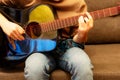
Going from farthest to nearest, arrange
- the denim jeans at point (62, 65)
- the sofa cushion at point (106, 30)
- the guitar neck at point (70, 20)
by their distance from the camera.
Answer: the sofa cushion at point (106, 30)
the guitar neck at point (70, 20)
the denim jeans at point (62, 65)

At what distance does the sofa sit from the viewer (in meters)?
1.38

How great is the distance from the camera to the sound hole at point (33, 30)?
4.71 feet

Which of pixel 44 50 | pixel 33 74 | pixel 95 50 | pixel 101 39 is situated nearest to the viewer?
pixel 33 74

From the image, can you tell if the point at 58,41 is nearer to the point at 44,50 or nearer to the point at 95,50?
the point at 44,50

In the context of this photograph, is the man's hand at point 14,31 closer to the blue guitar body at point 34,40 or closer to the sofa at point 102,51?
the blue guitar body at point 34,40

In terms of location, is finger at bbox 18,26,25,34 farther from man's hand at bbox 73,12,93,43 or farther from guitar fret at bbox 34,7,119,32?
man's hand at bbox 73,12,93,43

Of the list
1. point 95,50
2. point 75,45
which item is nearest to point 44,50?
point 75,45

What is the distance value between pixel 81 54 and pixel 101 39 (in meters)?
0.55

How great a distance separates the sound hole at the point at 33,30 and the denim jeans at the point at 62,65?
0.33ft

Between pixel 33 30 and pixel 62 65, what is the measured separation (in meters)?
0.23

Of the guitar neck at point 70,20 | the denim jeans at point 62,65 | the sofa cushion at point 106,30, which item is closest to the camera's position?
the denim jeans at point 62,65

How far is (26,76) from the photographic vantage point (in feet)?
4.41

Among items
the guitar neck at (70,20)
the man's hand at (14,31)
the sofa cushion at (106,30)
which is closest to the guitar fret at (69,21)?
the guitar neck at (70,20)

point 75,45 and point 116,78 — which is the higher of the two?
point 75,45
